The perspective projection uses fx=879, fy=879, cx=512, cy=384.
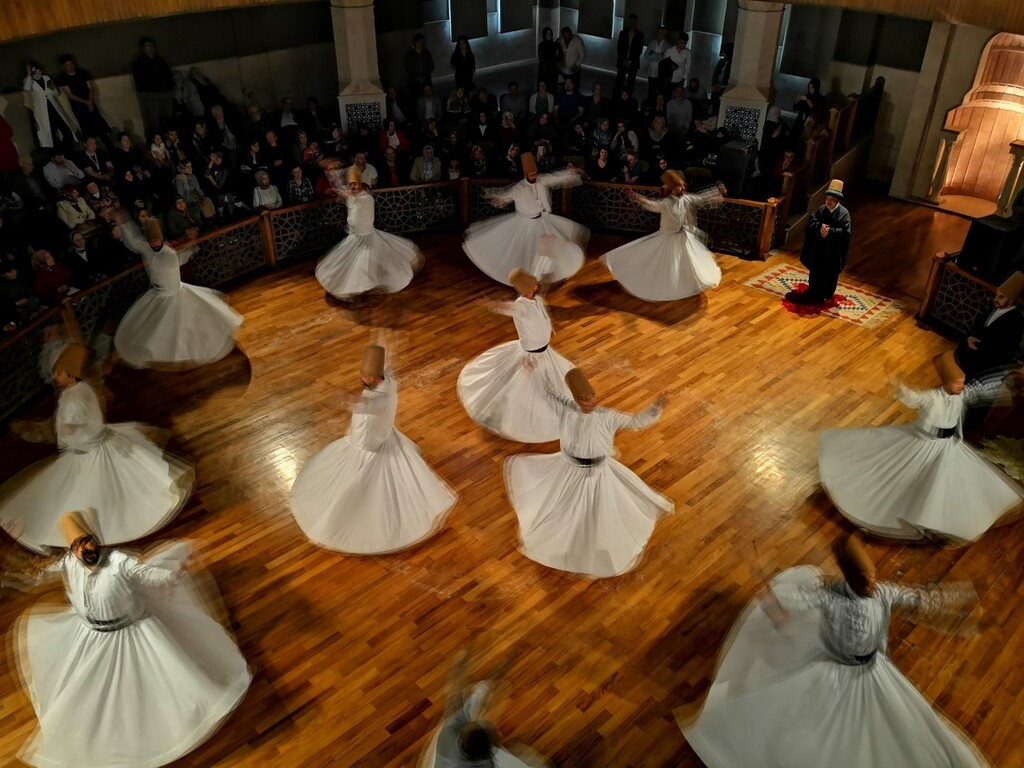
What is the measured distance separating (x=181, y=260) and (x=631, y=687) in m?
5.37

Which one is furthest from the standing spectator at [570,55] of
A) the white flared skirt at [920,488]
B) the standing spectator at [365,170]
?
the white flared skirt at [920,488]

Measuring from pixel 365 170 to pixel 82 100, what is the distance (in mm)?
3460

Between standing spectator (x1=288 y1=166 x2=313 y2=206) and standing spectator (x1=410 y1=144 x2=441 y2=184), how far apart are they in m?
1.31

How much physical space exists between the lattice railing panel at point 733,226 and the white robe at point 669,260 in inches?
45.7

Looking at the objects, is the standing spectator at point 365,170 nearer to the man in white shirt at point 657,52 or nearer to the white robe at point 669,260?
the white robe at point 669,260

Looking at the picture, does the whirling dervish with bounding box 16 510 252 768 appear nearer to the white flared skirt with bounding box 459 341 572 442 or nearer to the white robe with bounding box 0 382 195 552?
the white robe with bounding box 0 382 195 552

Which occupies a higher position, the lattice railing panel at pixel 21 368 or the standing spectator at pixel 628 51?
the standing spectator at pixel 628 51

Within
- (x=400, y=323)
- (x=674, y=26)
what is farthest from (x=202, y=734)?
(x=674, y=26)

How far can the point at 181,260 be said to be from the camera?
25.6 feet

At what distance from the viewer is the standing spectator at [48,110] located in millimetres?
9914

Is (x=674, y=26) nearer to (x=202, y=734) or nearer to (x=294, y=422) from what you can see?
(x=294, y=422)

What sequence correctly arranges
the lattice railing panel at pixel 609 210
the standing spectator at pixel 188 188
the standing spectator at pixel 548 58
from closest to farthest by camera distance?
the standing spectator at pixel 188 188 < the lattice railing panel at pixel 609 210 < the standing spectator at pixel 548 58

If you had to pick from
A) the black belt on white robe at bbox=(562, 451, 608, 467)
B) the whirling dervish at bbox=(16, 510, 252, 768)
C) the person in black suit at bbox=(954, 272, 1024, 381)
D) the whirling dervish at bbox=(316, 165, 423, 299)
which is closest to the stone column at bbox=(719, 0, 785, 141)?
the whirling dervish at bbox=(316, 165, 423, 299)

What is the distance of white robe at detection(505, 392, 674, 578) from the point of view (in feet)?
18.1
